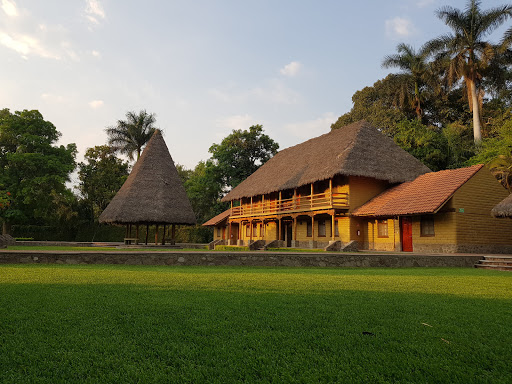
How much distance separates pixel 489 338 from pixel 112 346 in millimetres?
3284

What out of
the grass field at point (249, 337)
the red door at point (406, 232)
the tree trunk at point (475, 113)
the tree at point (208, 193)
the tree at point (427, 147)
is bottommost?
the grass field at point (249, 337)

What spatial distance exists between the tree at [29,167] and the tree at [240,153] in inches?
581

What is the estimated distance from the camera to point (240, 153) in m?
40.7

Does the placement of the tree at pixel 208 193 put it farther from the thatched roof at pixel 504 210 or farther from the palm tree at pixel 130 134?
the thatched roof at pixel 504 210

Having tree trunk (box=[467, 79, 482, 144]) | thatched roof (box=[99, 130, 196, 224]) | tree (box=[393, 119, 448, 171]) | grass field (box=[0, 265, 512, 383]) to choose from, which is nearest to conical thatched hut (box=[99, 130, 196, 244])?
thatched roof (box=[99, 130, 196, 224])

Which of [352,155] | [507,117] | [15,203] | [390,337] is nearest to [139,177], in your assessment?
[352,155]

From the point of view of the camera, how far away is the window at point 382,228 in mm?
22672

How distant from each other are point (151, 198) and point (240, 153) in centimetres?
1911

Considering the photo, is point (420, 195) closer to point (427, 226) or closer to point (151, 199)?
point (427, 226)

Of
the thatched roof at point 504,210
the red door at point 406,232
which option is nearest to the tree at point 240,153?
the red door at point 406,232

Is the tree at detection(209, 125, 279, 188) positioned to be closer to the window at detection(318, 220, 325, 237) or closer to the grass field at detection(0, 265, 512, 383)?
the window at detection(318, 220, 325, 237)

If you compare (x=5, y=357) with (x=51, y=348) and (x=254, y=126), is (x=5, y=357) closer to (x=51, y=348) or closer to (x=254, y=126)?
(x=51, y=348)

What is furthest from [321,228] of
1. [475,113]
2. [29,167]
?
[29,167]

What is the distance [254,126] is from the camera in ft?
132
